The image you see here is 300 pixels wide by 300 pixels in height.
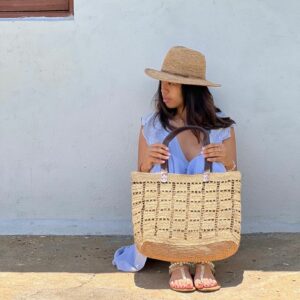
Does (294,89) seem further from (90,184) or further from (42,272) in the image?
(42,272)

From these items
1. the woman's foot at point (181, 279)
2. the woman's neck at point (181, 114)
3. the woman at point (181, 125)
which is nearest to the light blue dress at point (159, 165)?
the woman at point (181, 125)

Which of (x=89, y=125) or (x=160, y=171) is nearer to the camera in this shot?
(x=160, y=171)

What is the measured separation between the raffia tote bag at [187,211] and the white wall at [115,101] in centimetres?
73

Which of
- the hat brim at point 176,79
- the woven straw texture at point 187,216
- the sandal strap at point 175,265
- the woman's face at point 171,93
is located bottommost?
the sandal strap at point 175,265

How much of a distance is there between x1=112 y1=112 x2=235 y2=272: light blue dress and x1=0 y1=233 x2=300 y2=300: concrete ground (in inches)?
2.4

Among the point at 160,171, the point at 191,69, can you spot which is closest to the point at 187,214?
the point at 160,171

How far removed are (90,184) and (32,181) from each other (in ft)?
1.18

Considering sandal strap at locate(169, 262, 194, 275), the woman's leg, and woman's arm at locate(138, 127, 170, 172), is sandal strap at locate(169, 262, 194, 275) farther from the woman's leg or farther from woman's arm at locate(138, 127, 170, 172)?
woman's arm at locate(138, 127, 170, 172)

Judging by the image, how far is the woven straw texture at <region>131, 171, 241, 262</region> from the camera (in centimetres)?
358

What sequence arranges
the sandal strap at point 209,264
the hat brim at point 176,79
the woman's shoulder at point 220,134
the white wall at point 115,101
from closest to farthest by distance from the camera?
Result: the sandal strap at point 209,264 < the hat brim at point 176,79 < the woman's shoulder at point 220,134 < the white wall at point 115,101

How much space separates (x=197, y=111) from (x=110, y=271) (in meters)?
0.99

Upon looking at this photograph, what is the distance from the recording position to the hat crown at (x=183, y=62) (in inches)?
154

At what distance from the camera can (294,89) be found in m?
4.33

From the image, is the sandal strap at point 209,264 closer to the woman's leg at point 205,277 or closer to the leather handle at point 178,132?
the woman's leg at point 205,277
